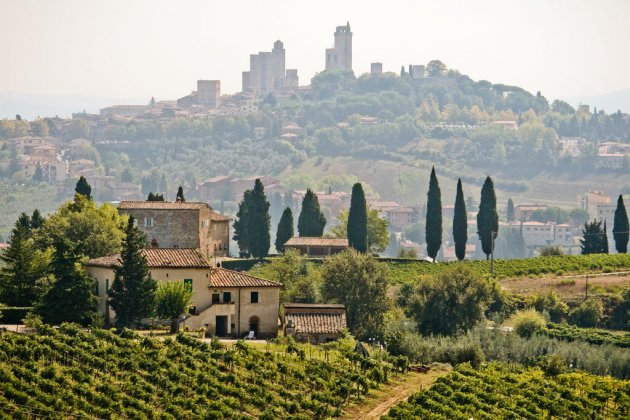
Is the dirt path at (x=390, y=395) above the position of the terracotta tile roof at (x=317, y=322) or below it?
below

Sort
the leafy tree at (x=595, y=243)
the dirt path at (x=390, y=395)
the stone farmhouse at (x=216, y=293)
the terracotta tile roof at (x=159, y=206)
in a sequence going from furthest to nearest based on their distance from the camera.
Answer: the leafy tree at (x=595, y=243), the terracotta tile roof at (x=159, y=206), the stone farmhouse at (x=216, y=293), the dirt path at (x=390, y=395)

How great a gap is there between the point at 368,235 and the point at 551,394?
5348cm

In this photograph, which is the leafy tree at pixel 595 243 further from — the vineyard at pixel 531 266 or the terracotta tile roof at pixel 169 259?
the terracotta tile roof at pixel 169 259

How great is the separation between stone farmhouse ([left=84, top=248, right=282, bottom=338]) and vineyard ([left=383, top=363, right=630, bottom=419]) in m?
11.0

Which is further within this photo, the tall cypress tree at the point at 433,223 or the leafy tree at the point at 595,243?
the leafy tree at the point at 595,243

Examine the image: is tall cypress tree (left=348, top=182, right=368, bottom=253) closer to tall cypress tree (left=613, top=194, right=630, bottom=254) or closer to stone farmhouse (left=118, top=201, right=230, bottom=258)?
stone farmhouse (left=118, top=201, right=230, bottom=258)

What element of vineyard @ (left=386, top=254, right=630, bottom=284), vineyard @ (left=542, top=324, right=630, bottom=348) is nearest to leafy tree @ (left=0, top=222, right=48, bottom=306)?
vineyard @ (left=542, top=324, right=630, bottom=348)

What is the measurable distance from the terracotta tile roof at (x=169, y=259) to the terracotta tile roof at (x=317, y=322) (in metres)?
4.17

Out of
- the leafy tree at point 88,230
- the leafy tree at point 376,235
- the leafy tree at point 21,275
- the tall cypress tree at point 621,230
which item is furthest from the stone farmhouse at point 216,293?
the tall cypress tree at point 621,230

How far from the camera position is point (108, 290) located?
2030 inches

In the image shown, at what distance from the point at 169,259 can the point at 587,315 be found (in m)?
25.1

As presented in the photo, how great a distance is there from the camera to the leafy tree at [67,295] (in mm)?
49184

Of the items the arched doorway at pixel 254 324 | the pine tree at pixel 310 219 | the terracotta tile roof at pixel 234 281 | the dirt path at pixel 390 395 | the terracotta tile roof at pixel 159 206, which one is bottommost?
the dirt path at pixel 390 395

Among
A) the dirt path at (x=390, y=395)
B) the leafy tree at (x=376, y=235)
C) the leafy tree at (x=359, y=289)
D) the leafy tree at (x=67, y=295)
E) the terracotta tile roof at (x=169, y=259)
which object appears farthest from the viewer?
the leafy tree at (x=376, y=235)
